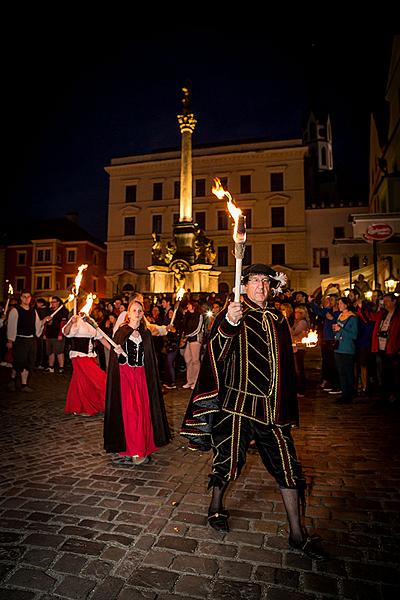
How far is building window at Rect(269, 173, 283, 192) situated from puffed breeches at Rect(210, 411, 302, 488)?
142 ft

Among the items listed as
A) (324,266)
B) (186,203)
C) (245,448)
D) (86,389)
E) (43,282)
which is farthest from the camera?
(43,282)

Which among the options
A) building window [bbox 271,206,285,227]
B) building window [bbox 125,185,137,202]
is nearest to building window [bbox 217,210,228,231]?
building window [bbox 271,206,285,227]

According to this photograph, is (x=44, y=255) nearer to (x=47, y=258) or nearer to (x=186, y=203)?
(x=47, y=258)

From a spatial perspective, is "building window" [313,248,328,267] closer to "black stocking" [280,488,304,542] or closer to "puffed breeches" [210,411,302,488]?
"puffed breeches" [210,411,302,488]

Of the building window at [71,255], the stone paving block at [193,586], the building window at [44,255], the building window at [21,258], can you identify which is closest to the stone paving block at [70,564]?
the stone paving block at [193,586]

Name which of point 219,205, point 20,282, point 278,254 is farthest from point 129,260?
point 278,254

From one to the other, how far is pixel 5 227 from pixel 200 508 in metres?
58.1

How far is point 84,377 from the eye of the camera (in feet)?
25.9

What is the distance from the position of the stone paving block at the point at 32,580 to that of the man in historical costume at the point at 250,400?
4.42 feet

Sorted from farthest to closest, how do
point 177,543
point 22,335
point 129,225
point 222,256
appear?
point 129,225 → point 222,256 → point 22,335 → point 177,543

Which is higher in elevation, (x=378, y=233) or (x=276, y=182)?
(x=276, y=182)

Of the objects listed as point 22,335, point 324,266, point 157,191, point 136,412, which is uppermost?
point 157,191

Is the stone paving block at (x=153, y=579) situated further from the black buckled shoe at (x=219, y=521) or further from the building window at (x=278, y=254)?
the building window at (x=278, y=254)

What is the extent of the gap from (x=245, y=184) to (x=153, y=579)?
44.6 m
